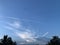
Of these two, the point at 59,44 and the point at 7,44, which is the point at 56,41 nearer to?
the point at 59,44

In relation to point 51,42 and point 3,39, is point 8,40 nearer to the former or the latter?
point 3,39

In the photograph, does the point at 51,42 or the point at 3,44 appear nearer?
the point at 3,44

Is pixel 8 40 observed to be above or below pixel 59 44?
above

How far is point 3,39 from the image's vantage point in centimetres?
9150

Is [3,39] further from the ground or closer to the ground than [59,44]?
further from the ground

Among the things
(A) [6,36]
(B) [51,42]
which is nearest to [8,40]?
(A) [6,36]

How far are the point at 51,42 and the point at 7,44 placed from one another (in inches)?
1091

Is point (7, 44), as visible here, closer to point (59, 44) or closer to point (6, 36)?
point (6, 36)

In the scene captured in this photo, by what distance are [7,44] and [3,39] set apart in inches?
155

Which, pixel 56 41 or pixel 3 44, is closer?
pixel 3 44

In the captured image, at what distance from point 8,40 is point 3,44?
5177mm

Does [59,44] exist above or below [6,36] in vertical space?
below

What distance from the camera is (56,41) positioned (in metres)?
94.4

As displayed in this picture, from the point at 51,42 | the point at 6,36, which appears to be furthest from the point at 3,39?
the point at 51,42
